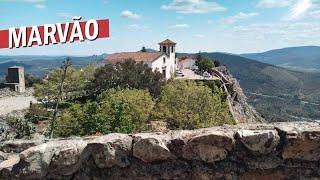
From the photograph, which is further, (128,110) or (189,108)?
(189,108)

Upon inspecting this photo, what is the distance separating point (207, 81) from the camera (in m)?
57.7

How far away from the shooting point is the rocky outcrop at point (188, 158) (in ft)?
15.9

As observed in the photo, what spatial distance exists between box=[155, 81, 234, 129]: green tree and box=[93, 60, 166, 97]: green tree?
6920 mm

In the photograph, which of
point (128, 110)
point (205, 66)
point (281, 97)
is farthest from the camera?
point (281, 97)

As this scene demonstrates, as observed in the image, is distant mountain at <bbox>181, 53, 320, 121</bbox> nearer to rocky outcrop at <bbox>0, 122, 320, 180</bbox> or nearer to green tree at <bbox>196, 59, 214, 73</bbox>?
green tree at <bbox>196, 59, 214, 73</bbox>

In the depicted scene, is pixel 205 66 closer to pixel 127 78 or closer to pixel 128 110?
pixel 127 78

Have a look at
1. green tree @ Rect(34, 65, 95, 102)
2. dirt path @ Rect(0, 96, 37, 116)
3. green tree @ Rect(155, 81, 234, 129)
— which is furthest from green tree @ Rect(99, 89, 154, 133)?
dirt path @ Rect(0, 96, 37, 116)

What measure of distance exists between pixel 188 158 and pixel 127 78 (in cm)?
3920

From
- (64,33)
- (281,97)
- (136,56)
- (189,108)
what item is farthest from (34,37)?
(281,97)

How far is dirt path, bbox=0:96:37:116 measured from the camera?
39562 millimetres

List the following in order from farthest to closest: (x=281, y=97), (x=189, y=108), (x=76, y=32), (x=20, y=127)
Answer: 1. (x=281, y=97)
2. (x=189, y=108)
3. (x=20, y=127)
4. (x=76, y=32)

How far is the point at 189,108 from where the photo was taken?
3544cm

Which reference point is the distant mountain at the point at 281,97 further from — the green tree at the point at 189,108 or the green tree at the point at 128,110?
the green tree at the point at 128,110

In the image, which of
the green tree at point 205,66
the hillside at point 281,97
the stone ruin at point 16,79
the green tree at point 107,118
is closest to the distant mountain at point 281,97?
the hillside at point 281,97
